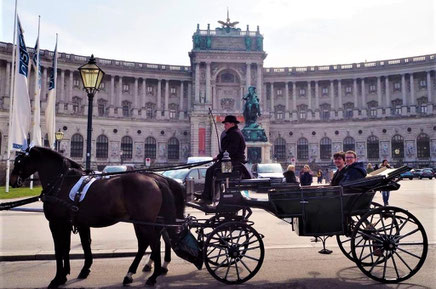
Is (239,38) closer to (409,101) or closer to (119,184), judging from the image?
(409,101)

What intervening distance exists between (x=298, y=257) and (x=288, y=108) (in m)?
66.3

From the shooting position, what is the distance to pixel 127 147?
66375 millimetres

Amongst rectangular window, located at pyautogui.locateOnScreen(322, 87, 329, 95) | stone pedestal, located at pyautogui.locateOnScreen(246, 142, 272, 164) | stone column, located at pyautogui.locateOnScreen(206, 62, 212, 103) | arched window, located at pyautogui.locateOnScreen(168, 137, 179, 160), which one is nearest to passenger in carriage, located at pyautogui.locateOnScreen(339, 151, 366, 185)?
stone pedestal, located at pyautogui.locateOnScreen(246, 142, 272, 164)

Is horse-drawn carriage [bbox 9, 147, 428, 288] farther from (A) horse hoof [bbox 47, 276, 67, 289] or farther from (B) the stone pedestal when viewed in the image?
(B) the stone pedestal

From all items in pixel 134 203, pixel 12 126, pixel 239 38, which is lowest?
pixel 134 203

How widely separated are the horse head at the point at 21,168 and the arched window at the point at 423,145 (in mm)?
67977

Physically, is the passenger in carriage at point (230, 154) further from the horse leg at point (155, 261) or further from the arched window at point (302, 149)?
the arched window at point (302, 149)

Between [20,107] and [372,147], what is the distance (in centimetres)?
6012

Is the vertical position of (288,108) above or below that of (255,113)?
above

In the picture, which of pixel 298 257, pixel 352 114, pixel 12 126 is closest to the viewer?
pixel 298 257

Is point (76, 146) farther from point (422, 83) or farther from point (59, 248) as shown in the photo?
point (422, 83)

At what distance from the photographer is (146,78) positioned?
231ft

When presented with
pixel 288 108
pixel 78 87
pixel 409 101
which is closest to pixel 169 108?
pixel 78 87

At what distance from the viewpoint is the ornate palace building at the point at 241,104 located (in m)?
64.5
